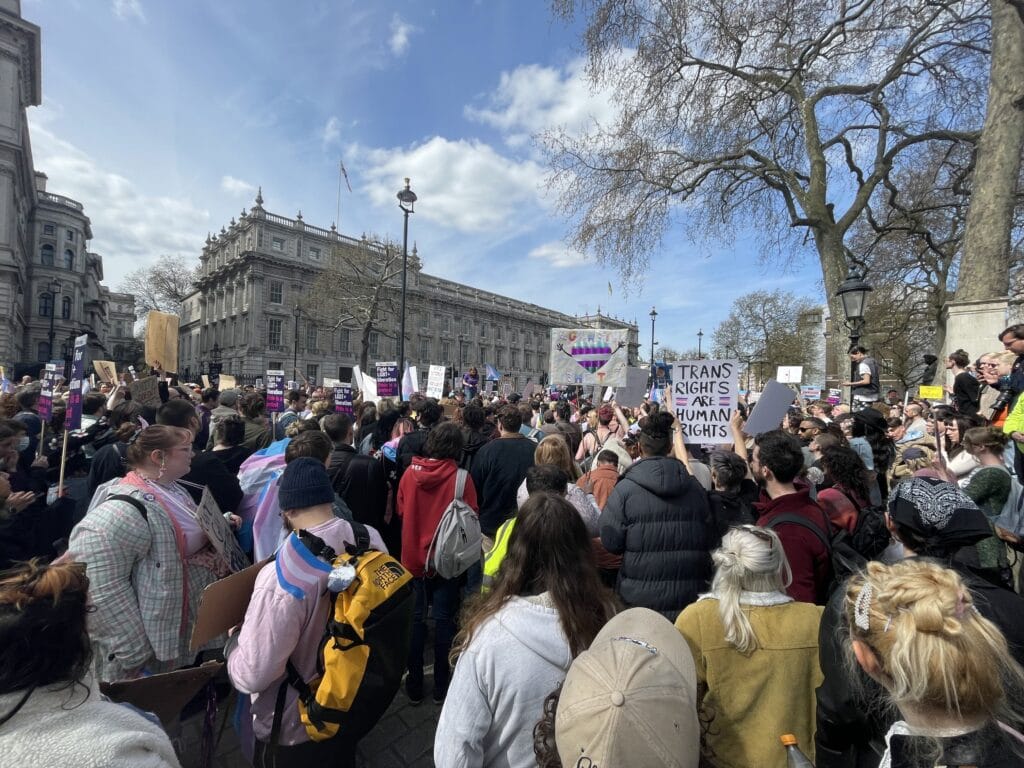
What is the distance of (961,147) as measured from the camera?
47.4ft

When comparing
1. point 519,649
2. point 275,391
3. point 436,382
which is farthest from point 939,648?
point 275,391

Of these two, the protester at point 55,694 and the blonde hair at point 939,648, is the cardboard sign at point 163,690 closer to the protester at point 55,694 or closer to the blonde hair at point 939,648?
the protester at point 55,694

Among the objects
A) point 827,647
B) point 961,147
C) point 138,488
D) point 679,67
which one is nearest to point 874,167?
point 961,147

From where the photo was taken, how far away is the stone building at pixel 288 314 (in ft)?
160

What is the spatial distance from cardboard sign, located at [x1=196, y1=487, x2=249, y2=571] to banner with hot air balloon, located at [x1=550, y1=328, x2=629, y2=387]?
5.17 meters

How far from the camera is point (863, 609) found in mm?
1297

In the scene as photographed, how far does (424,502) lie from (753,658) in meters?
2.42

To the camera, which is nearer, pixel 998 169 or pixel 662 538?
pixel 662 538

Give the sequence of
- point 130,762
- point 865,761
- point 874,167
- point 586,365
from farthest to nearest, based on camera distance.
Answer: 1. point 874,167
2. point 586,365
3. point 865,761
4. point 130,762

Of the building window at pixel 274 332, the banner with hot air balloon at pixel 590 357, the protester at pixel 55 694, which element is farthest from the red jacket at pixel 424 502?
the building window at pixel 274 332

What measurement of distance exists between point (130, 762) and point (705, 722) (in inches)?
63.4

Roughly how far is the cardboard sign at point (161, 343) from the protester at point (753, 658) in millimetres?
9651

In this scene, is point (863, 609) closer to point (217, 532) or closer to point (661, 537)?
point (661, 537)

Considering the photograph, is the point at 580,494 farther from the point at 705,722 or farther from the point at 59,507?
the point at 59,507
